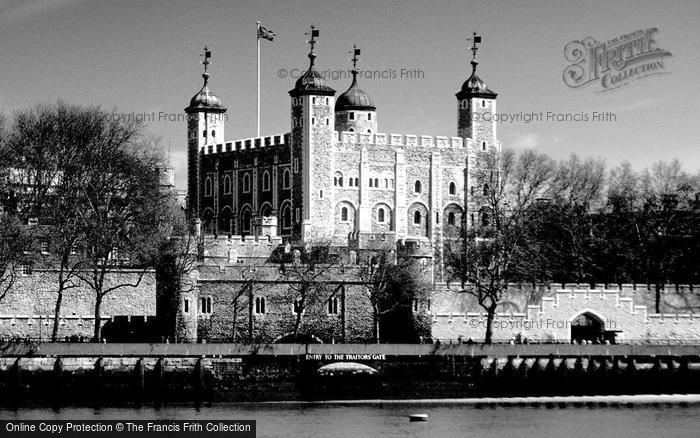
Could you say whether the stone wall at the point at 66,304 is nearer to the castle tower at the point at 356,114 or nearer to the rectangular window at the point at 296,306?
the rectangular window at the point at 296,306

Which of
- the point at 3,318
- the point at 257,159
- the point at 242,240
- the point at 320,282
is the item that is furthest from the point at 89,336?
the point at 257,159

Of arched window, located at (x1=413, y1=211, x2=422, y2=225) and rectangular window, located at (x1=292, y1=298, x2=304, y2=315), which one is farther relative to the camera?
arched window, located at (x1=413, y1=211, x2=422, y2=225)

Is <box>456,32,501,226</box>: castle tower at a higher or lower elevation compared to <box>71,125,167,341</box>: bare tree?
higher

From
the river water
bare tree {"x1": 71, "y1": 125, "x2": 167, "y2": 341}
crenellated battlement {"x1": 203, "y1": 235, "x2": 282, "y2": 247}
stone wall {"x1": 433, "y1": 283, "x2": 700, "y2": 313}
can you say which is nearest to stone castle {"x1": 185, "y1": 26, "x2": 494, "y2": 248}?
crenellated battlement {"x1": 203, "y1": 235, "x2": 282, "y2": 247}

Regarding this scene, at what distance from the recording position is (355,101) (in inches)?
4801

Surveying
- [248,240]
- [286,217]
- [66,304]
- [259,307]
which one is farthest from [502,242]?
[286,217]

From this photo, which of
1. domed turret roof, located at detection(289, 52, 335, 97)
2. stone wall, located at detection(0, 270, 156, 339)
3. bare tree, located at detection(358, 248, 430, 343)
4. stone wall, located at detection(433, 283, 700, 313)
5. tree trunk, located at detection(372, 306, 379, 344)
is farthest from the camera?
domed turret roof, located at detection(289, 52, 335, 97)

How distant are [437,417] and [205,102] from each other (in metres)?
52.3

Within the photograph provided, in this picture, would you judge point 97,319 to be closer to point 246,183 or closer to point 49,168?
point 49,168

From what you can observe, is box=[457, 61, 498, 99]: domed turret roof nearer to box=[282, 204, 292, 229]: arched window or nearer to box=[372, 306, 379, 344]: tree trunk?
box=[282, 204, 292, 229]: arched window

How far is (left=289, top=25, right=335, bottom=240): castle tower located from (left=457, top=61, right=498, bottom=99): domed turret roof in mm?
10504

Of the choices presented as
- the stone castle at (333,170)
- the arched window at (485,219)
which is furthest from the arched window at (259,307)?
the stone castle at (333,170)

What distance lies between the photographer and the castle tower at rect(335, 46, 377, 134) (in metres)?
121

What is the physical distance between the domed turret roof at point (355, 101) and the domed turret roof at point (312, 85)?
22.9ft
